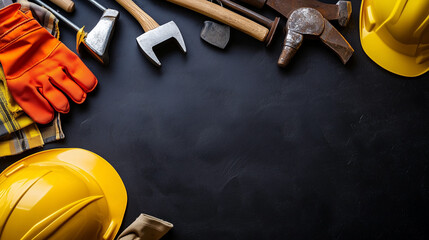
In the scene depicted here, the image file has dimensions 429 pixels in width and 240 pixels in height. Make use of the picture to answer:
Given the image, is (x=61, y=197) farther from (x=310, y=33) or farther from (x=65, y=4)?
(x=310, y=33)

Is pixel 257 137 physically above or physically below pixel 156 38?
below

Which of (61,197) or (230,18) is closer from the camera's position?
(61,197)

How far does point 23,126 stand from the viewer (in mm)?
1761

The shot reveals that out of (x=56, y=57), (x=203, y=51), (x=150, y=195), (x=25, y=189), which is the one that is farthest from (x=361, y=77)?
(x=25, y=189)

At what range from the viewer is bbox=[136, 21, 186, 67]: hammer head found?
1.82 m

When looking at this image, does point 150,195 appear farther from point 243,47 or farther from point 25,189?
point 243,47

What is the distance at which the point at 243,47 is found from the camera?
1.91 metres

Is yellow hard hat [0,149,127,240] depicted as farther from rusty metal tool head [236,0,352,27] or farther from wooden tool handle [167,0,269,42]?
rusty metal tool head [236,0,352,27]

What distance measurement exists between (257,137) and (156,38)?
2.44 ft

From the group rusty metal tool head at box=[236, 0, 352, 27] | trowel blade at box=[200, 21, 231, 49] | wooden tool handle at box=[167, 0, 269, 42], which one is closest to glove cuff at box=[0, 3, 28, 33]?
wooden tool handle at box=[167, 0, 269, 42]

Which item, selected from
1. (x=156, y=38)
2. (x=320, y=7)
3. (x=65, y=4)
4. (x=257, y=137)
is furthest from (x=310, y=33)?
(x=65, y=4)

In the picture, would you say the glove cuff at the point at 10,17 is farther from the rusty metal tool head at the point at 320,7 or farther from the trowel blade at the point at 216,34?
the rusty metal tool head at the point at 320,7

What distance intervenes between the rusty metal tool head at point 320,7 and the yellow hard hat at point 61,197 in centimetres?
122

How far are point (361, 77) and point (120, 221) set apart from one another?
1477mm
